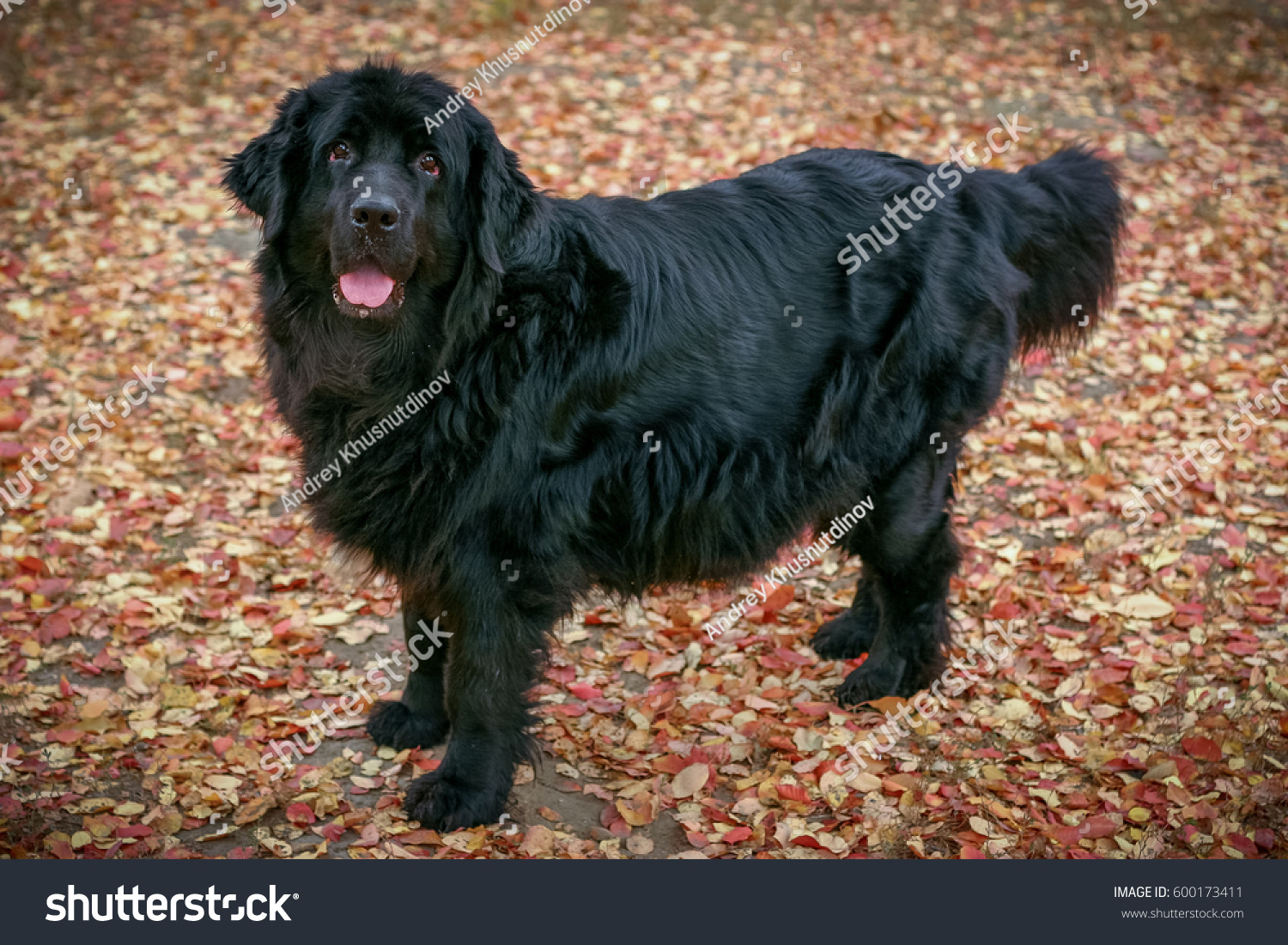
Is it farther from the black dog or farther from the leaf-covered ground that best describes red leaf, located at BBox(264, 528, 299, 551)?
the black dog


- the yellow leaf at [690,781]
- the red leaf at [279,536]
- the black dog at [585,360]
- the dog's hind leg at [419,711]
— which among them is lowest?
the yellow leaf at [690,781]

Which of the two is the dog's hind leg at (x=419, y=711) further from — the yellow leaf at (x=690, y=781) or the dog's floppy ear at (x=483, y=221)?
the dog's floppy ear at (x=483, y=221)

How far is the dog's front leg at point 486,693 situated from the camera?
384 cm

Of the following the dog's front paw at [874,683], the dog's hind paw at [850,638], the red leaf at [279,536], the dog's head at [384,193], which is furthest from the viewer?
the red leaf at [279,536]

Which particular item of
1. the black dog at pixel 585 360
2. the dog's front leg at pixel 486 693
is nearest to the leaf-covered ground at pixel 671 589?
→ the dog's front leg at pixel 486 693

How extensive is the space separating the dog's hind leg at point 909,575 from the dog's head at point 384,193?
1848mm

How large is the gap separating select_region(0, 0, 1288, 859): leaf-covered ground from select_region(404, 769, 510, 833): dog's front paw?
7 cm

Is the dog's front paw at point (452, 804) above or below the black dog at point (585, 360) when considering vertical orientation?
below

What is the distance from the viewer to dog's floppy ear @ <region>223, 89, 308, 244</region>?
367cm

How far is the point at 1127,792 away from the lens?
4.22 meters

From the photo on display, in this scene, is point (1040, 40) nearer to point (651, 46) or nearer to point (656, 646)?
point (651, 46)

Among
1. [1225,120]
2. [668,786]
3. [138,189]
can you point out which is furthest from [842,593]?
[1225,120]

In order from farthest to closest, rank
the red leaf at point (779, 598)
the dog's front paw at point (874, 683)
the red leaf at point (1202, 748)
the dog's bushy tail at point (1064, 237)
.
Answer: the red leaf at point (779, 598) < the dog's front paw at point (874, 683) < the dog's bushy tail at point (1064, 237) < the red leaf at point (1202, 748)

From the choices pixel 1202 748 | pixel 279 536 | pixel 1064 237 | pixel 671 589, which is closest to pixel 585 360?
pixel 671 589
